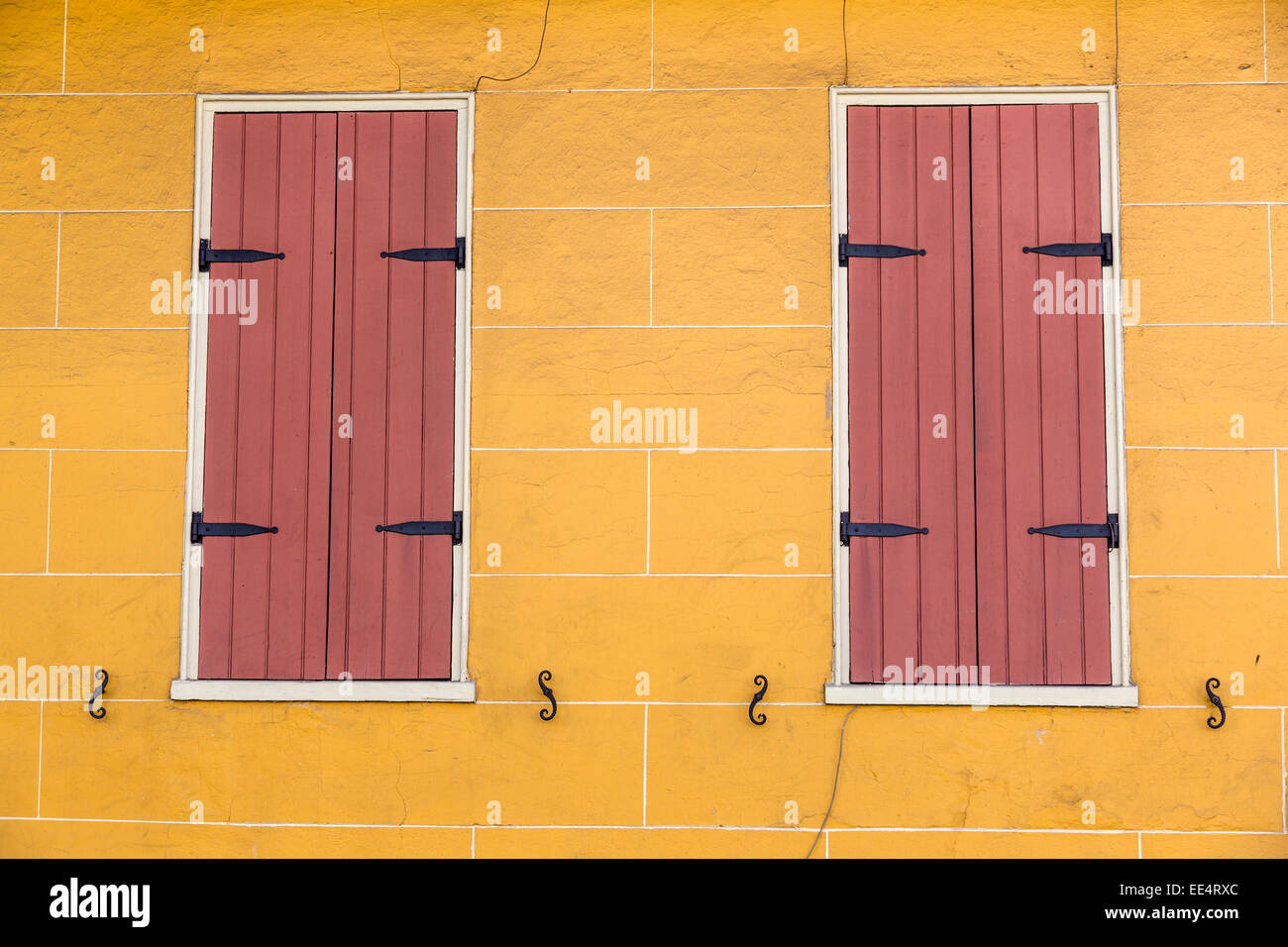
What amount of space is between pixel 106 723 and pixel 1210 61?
205 inches

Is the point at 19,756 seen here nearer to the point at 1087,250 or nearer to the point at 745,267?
the point at 745,267

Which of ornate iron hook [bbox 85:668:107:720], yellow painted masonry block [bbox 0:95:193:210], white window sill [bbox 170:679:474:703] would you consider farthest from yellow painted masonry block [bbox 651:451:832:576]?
yellow painted masonry block [bbox 0:95:193:210]

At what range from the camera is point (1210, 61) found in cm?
420

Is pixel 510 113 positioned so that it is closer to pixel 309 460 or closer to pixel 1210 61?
pixel 309 460

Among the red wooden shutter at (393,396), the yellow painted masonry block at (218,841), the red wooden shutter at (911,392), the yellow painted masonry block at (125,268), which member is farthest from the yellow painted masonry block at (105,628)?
the red wooden shutter at (911,392)

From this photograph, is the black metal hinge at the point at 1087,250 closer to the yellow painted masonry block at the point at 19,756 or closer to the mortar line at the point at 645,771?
the mortar line at the point at 645,771

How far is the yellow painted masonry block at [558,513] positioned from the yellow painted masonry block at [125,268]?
1.53 m

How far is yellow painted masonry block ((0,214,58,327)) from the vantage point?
169 inches

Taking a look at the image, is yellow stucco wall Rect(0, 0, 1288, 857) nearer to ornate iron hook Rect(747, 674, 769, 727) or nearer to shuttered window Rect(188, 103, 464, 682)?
ornate iron hook Rect(747, 674, 769, 727)

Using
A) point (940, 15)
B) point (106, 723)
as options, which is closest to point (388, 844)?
point (106, 723)

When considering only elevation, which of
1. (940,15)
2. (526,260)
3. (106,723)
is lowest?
(106,723)

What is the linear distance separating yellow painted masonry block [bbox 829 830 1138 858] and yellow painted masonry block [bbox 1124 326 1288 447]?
158 centimetres

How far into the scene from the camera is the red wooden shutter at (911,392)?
4113mm

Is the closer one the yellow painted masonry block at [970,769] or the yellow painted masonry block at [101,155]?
the yellow painted masonry block at [970,769]
